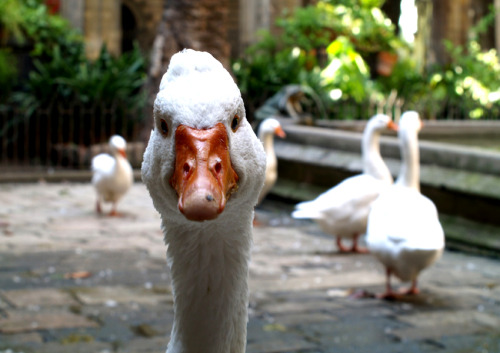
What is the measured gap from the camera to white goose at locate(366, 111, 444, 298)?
4.71 m

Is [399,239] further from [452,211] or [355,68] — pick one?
[355,68]

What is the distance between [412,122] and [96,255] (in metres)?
2.85

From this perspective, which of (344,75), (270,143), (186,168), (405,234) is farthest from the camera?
(344,75)

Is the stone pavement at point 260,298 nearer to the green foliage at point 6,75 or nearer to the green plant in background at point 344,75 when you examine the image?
the green plant in background at point 344,75

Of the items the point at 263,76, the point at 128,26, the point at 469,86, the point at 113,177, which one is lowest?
the point at 113,177

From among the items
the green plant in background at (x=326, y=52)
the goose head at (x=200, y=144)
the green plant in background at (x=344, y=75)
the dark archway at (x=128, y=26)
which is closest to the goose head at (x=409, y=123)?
the goose head at (x=200, y=144)

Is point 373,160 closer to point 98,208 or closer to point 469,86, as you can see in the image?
point 98,208

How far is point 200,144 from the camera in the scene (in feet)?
5.32

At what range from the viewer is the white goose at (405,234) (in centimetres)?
471

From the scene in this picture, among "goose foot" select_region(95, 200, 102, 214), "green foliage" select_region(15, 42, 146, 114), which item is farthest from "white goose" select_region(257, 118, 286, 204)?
"green foliage" select_region(15, 42, 146, 114)

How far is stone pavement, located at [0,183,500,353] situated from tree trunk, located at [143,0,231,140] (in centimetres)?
437

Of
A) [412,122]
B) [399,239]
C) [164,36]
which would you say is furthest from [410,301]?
[164,36]

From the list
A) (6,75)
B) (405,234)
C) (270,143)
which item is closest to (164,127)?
(405,234)

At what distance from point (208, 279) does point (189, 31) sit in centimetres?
952
